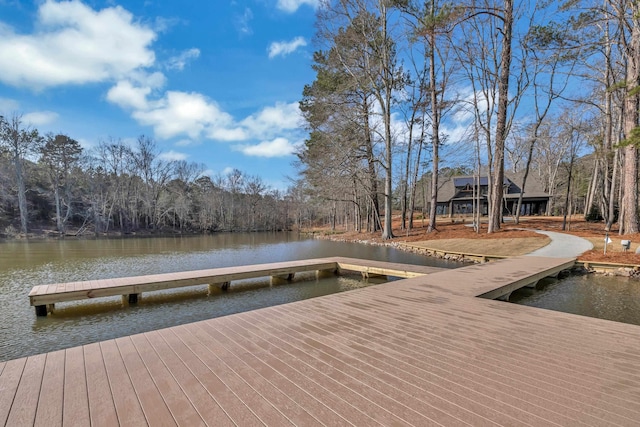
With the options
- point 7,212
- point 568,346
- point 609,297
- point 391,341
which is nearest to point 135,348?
point 391,341

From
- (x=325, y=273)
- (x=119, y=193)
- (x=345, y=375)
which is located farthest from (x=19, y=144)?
(x=345, y=375)

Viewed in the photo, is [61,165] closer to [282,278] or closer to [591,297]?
[282,278]

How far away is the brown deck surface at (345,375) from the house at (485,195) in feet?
91.5

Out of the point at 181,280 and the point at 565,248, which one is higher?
the point at 565,248

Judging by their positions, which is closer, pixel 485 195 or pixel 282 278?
pixel 282 278

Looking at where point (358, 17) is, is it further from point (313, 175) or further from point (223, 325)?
point (223, 325)

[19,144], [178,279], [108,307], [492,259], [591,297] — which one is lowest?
[108,307]

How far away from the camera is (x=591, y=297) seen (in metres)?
5.86

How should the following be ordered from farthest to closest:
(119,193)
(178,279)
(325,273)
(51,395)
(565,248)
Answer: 1. (119,193)
2. (565,248)
3. (325,273)
4. (178,279)
5. (51,395)

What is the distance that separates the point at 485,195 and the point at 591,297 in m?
24.5

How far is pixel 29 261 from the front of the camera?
10.6 m

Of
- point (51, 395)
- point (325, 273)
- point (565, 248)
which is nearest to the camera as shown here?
point (51, 395)

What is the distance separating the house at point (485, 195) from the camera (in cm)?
2783

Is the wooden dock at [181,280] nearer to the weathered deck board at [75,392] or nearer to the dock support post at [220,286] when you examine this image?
the dock support post at [220,286]
